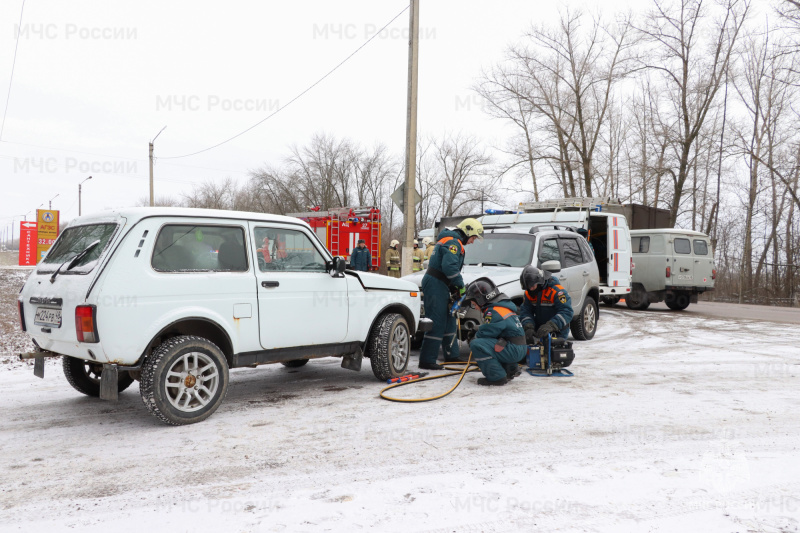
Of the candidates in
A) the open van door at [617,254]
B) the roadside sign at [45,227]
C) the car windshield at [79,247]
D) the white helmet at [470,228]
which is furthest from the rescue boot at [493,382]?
the roadside sign at [45,227]

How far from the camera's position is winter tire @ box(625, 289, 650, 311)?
17.2m

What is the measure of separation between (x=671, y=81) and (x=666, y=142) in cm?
325

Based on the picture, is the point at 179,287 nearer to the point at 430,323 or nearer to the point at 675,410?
the point at 430,323

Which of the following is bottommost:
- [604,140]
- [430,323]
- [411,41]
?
[430,323]

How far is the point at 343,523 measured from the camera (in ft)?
10.3

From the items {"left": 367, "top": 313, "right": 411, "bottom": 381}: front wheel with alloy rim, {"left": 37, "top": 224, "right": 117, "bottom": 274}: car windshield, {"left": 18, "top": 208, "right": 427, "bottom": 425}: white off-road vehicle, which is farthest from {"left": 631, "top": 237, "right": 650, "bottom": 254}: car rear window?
{"left": 37, "top": 224, "right": 117, "bottom": 274}: car windshield

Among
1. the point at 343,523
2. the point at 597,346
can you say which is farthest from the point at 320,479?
the point at 597,346

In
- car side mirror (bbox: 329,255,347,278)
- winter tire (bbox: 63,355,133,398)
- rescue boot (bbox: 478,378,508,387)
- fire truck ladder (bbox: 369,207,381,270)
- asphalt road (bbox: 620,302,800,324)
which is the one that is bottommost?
asphalt road (bbox: 620,302,800,324)

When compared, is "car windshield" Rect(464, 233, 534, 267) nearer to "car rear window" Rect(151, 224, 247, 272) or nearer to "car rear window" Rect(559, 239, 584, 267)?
"car rear window" Rect(559, 239, 584, 267)

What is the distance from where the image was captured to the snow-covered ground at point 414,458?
324 cm

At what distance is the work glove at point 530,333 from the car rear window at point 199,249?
3.86m

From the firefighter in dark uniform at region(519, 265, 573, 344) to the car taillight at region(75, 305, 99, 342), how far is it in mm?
4953

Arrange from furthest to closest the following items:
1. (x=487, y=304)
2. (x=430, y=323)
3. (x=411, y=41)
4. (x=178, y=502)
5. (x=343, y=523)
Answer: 1. (x=411, y=41)
2. (x=430, y=323)
3. (x=487, y=304)
4. (x=178, y=502)
5. (x=343, y=523)

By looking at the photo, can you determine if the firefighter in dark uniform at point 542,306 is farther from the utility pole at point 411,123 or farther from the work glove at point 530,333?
the utility pole at point 411,123
